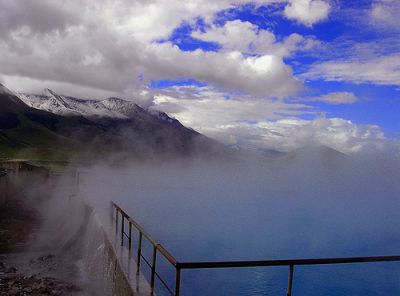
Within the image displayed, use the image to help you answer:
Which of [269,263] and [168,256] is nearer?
[269,263]

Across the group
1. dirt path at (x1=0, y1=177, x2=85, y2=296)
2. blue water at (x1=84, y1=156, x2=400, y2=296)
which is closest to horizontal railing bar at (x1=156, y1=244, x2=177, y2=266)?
dirt path at (x1=0, y1=177, x2=85, y2=296)

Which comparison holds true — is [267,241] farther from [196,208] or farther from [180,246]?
[196,208]

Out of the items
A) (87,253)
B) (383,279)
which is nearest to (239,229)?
(383,279)

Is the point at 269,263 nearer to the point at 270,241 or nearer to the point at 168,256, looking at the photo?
the point at 168,256

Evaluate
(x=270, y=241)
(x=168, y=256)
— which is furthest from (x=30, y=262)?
(x=270, y=241)

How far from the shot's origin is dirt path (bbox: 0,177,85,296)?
34.7 feet

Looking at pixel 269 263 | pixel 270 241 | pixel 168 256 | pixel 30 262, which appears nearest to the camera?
pixel 269 263

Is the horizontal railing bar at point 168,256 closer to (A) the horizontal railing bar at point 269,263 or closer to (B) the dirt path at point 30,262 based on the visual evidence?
(A) the horizontal railing bar at point 269,263

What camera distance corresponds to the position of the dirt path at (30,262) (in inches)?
416

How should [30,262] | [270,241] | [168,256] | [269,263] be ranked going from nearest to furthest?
[269,263] → [168,256] → [30,262] → [270,241]

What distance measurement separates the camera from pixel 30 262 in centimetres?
1291

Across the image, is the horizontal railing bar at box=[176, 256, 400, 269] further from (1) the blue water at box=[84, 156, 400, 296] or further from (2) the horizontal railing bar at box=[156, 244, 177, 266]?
(1) the blue water at box=[84, 156, 400, 296]

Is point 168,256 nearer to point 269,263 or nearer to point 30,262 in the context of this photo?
point 269,263

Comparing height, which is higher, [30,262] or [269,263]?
[269,263]
